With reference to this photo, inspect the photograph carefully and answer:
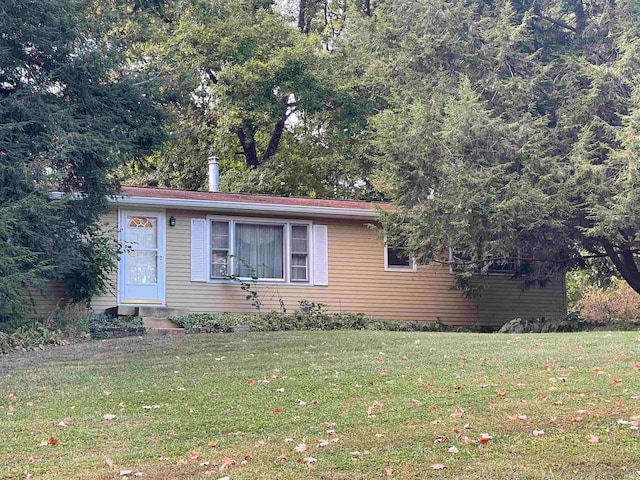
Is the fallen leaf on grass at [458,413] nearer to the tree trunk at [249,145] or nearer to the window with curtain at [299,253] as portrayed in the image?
the window with curtain at [299,253]

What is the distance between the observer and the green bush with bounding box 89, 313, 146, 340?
14289 millimetres

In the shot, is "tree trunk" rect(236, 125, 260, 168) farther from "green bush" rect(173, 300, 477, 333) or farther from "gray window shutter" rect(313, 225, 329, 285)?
"green bush" rect(173, 300, 477, 333)

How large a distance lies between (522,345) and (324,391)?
423 cm

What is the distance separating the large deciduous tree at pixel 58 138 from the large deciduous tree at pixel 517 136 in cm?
534

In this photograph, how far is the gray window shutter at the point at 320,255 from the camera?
17953 millimetres

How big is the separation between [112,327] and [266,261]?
13.8 ft

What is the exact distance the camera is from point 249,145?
1046 inches

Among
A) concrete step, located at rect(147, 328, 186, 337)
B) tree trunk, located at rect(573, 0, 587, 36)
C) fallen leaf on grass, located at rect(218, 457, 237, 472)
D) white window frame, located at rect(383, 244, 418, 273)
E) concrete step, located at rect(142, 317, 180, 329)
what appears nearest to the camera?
fallen leaf on grass, located at rect(218, 457, 237, 472)

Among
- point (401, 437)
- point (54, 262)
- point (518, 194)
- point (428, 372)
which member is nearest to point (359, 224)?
point (518, 194)

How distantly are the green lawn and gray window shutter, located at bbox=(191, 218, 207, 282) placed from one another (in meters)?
5.80

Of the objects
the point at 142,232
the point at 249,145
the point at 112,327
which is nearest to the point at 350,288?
the point at 142,232

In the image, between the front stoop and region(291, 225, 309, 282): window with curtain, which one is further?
region(291, 225, 309, 282): window with curtain

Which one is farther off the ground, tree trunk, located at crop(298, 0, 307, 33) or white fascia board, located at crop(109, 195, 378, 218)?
tree trunk, located at crop(298, 0, 307, 33)

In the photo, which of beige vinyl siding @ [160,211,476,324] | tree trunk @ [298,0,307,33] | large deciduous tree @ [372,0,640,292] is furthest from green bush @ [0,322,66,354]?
tree trunk @ [298,0,307,33]
